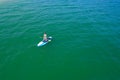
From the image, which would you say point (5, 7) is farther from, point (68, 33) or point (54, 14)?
point (68, 33)

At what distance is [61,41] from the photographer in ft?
113

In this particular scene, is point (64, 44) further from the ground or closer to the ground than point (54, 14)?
closer to the ground

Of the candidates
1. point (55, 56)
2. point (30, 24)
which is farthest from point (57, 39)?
point (30, 24)

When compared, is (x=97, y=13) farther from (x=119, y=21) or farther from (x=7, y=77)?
(x=7, y=77)

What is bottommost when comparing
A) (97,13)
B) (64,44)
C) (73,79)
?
(73,79)

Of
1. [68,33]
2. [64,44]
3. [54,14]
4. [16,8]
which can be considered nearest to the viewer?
[64,44]

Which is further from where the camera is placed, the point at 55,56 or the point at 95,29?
the point at 95,29

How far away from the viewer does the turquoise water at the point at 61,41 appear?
27.7 meters

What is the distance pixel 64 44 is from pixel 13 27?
13.1 meters

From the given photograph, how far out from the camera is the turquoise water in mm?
27656

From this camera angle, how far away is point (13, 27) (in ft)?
126

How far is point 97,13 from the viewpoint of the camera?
4491 centimetres

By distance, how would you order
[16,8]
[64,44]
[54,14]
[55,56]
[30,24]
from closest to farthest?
[55,56] < [64,44] < [30,24] < [54,14] < [16,8]

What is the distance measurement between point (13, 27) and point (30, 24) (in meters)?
4.04
